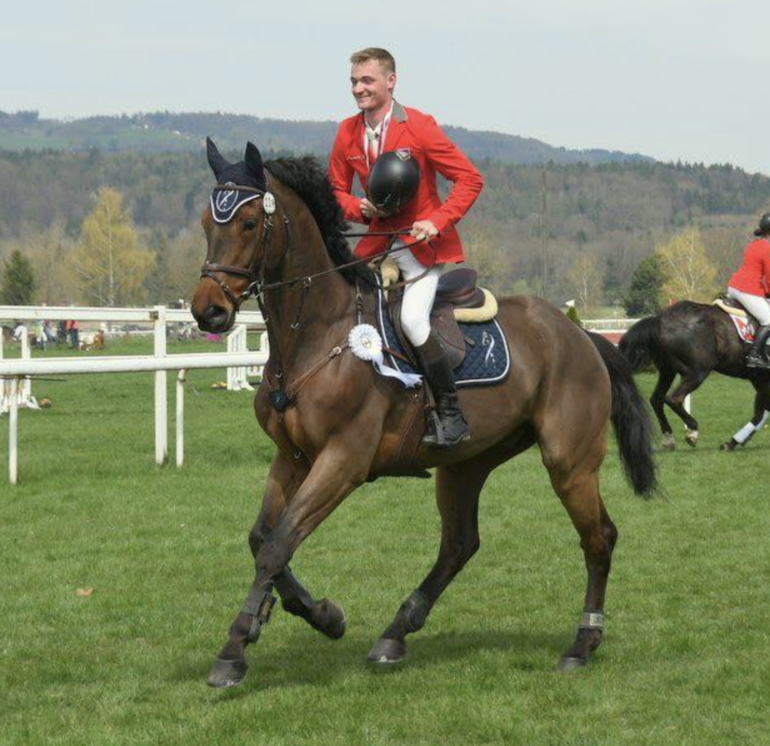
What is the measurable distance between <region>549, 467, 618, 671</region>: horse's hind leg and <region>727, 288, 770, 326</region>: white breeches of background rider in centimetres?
1010

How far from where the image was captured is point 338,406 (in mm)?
6395

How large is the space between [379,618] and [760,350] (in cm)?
1015

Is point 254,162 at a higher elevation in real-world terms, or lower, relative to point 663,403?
higher

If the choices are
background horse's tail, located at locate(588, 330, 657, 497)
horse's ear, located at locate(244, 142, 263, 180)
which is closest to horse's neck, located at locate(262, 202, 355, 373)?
horse's ear, located at locate(244, 142, 263, 180)

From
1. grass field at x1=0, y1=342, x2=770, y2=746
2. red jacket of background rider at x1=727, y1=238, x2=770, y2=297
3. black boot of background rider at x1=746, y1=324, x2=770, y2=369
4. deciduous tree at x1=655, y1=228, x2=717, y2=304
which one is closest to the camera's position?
grass field at x1=0, y1=342, x2=770, y2=746

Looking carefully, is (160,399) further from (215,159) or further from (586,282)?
(586,282)

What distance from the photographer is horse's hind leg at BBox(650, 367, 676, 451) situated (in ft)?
55.2

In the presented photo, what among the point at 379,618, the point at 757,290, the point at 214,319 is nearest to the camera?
the point at 214,319

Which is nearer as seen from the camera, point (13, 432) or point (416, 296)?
point (416, 296)

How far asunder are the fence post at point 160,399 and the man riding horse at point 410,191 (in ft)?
24.5

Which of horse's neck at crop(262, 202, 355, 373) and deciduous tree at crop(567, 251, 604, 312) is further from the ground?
horse's neck at crop(262, 202, 355, 373)

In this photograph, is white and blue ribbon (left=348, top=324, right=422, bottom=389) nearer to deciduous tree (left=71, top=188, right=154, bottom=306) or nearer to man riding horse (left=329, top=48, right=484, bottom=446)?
man riding horse (left=329, top=48, right=484, bottom=446)

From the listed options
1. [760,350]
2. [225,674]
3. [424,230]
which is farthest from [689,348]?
[225,674]

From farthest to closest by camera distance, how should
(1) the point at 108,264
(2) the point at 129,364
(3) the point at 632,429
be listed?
(1) the point at 108,264
(2) the point at 129,364
(3) the point at 632,429
